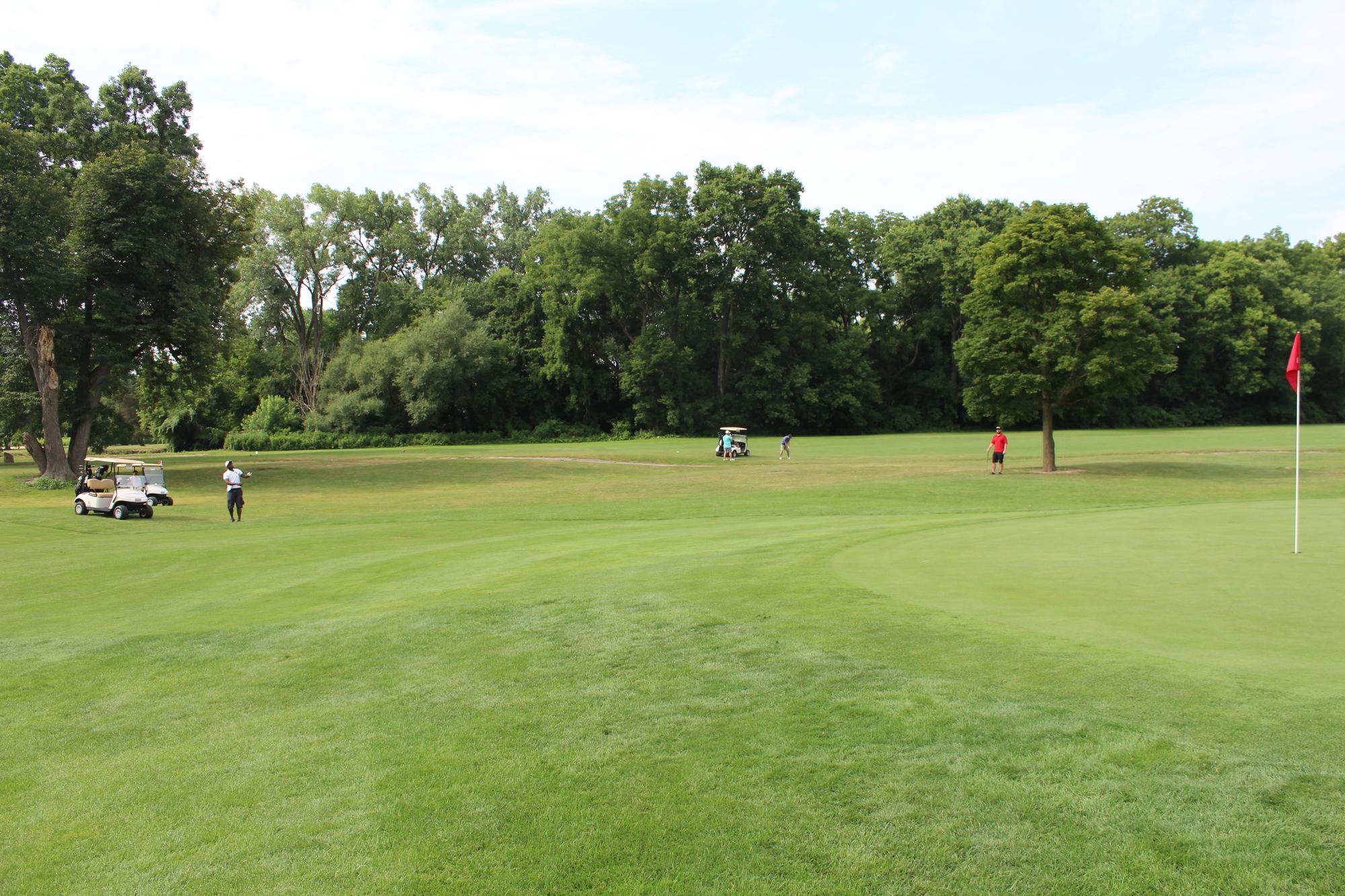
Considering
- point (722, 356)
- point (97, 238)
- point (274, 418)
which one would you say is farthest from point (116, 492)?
point (722, 356)

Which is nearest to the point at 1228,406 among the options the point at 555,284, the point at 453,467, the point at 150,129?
the point at 555,284

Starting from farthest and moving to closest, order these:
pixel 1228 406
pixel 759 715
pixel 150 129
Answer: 1. pixel 1228 406
2. pixel 150 129
3. pixel 759 715

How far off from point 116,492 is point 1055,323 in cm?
3524

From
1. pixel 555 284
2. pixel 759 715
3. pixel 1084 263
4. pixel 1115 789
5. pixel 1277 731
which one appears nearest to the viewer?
pixel 1115 789

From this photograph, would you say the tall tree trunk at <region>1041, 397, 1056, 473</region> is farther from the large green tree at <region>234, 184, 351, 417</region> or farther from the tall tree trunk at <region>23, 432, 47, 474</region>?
the large green tree at <region>234, 184, 351, 417</region>

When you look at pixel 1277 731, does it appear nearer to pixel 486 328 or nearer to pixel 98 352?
pixel 98 352

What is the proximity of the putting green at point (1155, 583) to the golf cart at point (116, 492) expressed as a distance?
77.7 ft

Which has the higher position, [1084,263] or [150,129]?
[150,129]

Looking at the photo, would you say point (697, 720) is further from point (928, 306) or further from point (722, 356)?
point (928, 306)

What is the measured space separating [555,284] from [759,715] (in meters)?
81.4

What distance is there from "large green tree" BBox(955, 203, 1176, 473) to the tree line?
16.0m

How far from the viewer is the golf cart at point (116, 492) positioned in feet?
93.1

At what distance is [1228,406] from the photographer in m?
103

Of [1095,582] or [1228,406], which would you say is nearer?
[1095,582]
